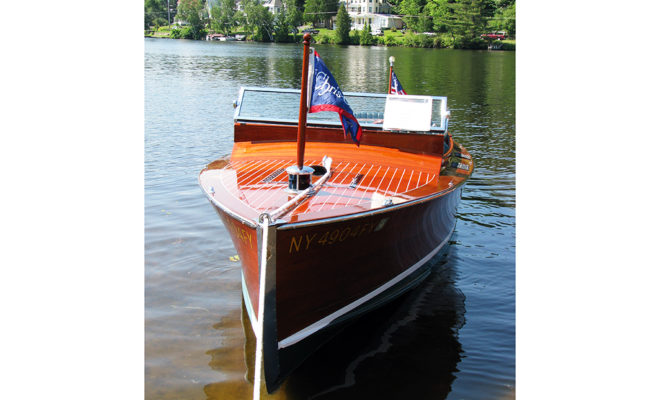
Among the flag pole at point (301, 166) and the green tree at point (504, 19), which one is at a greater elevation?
the green tree at point (504, 19)

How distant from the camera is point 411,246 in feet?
20.2

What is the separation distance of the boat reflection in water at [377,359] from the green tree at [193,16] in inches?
2985

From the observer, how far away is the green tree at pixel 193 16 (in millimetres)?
76375

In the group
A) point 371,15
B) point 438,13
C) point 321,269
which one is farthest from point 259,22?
point 321,269

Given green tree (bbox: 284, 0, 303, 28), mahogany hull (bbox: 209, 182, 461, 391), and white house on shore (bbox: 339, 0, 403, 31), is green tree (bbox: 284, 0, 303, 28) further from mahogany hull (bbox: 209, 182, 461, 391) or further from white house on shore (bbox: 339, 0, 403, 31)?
mahogany hull (bbox: 209, 182, 461, 391)

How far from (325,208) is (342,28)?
64787mm

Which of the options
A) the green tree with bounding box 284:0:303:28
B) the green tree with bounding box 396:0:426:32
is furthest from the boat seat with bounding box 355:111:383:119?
the green tree with bounding box 284:0:303:28

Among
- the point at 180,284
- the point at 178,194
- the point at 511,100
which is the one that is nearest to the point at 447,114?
the point at 180,284

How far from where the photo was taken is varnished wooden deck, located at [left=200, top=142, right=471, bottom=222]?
200 inches

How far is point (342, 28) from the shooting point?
6650 centimetres

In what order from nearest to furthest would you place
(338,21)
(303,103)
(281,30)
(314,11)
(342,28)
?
1. (303,103)
2. (338,21)
3. (342,28)
4. (281,30)
5. (314,11)

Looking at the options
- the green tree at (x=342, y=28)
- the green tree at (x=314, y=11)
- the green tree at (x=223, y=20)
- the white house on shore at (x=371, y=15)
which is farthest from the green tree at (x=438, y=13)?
the green tree at (x=223, y=20)

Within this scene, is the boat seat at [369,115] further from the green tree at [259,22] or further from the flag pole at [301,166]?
the green tree at [259,22]

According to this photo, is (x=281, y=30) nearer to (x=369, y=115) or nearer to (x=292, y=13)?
(x=292, y=13)
